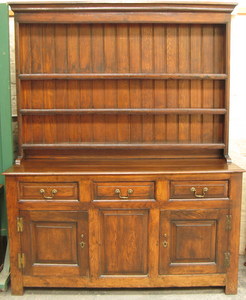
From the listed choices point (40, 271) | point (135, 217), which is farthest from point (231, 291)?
point (40, 271)

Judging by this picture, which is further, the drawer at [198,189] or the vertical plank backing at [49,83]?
the vertical plank backing at [49,83]

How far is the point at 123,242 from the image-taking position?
251 centimetres

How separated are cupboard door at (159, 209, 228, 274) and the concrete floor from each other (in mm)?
183

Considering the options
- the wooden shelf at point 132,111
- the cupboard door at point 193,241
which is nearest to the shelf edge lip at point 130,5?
the wooden shelf at point 132,111

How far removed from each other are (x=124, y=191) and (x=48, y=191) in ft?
1.80

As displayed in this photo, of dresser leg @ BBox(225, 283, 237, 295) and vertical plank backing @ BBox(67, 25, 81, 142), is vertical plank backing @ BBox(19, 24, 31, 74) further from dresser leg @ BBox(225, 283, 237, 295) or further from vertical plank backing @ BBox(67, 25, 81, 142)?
dresser leg @ BBox(225, 283, 237, 295)

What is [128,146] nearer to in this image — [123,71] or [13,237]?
[123,71]

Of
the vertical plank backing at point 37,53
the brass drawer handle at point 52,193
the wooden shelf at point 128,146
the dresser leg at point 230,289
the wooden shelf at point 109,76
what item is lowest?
the dresser leg at point 230,289

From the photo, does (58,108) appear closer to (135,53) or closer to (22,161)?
(22,161)

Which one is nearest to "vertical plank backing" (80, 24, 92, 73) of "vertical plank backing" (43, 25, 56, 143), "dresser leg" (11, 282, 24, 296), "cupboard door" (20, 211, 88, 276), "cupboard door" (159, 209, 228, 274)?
"vertical plank backing" (43, 25, 56, 143)

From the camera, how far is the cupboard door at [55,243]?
2482mm

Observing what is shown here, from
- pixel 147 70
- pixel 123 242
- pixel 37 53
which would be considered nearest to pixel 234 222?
pixel 123 242

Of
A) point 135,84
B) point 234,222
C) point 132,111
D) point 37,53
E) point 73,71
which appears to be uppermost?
point 37,53

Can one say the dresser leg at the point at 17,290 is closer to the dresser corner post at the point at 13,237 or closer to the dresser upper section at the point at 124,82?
the dresser corner post at the point at 13,237
